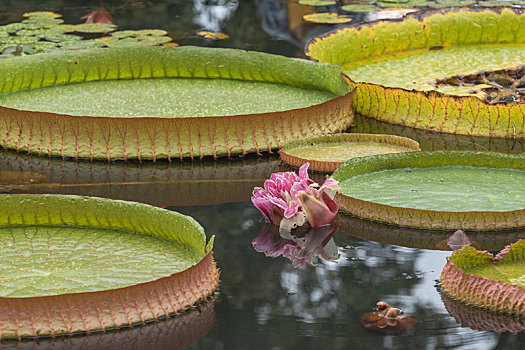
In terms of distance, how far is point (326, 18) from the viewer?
33.2ft

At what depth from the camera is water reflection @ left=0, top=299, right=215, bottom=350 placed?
3.69 metres

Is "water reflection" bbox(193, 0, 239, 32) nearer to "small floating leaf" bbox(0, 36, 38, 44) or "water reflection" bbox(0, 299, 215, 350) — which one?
"small floating leaf" bbox(0, 36, 38, 44)

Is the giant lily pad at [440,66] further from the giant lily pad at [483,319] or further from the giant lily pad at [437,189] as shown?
the giant lily pad at [483,319]

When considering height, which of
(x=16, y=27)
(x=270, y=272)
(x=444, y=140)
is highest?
(x=16, y=27)

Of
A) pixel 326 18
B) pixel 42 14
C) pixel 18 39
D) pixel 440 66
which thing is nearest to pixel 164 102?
pixel 440 66

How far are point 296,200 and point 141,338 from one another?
1.39 m

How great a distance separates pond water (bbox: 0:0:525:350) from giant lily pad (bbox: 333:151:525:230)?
0.08 m

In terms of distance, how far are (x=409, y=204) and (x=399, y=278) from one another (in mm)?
760

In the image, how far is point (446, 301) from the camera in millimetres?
4074

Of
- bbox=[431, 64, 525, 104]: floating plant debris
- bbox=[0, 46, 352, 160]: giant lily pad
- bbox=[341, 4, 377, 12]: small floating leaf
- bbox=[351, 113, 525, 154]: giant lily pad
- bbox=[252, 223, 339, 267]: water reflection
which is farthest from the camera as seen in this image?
bbox=[341, 4, 377, 12]: small floating leaf

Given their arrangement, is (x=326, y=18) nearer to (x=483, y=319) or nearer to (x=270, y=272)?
(x=270, y=272)

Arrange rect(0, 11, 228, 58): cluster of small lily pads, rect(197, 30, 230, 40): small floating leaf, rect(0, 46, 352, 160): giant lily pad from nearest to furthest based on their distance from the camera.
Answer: rect(0, 46, 352, 160): giant lily pad < rect(0, 11, 228, 58): cluster of small lily pads < rect(197, 30, 230, 40): small floating leaf

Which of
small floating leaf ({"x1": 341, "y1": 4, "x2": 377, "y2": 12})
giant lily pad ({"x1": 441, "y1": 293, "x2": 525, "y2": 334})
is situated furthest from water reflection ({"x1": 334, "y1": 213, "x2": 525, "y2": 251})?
small floating leaf ({"x1": 341, "y1": 4, "x2": 377, "y2": 12})

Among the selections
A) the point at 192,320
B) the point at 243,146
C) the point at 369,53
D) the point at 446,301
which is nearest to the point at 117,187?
the point at 243,146
